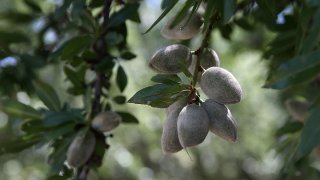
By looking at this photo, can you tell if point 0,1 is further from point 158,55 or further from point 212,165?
point 212,165

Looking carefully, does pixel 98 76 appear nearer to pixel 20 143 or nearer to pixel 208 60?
pixel 20 143

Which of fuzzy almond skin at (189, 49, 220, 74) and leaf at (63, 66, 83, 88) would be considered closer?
fuzzy almond skin at (189, 49, 220, 74)

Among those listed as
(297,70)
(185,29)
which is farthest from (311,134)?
(185,29)

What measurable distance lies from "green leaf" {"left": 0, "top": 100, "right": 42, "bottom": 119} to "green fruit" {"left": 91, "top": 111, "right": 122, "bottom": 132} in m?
0.16

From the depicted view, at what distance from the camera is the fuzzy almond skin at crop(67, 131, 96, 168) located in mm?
1282

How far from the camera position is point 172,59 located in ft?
3.18

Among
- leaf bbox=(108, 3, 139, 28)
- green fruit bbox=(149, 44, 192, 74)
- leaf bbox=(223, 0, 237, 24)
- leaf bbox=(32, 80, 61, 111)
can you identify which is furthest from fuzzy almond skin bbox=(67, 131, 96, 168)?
leaf bbox=(223, 0, 237, 24)

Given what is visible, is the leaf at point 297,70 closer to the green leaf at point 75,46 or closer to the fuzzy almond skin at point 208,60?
the fuzzy almond skin at point 208,60

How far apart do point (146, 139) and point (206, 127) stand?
3394 millimetres

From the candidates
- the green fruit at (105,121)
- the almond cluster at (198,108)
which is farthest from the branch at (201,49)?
the green fruit at (105,121)

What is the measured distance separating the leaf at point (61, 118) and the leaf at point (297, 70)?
62 centimetres

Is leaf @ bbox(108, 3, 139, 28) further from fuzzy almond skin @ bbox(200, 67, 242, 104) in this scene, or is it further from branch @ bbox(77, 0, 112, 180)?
fuzzy almond skin @ bbox(200, 67, 242, 104)

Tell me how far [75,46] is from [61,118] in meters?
0.17

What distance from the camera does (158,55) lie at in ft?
3.21
